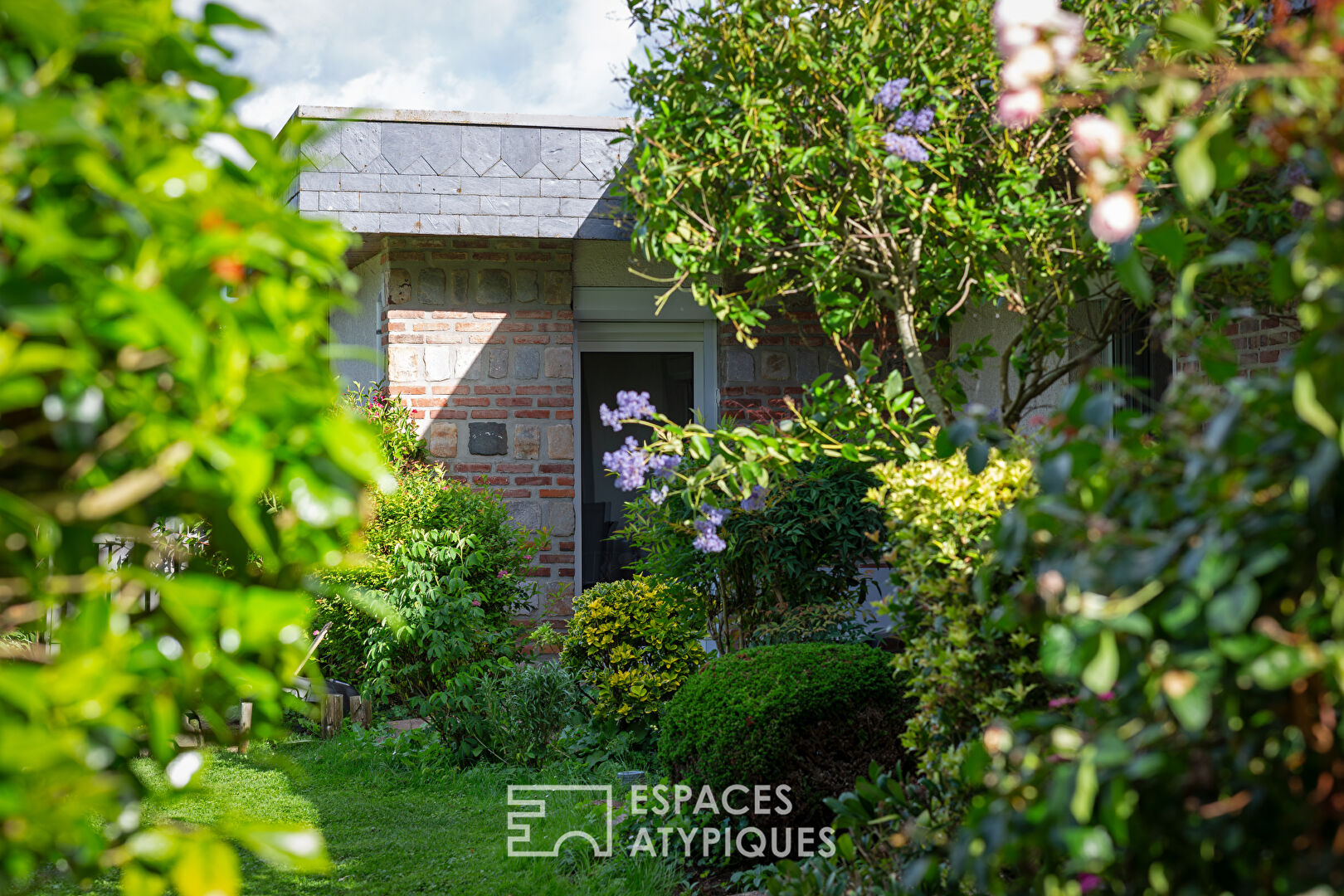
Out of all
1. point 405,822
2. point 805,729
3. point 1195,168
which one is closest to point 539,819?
point 405,822

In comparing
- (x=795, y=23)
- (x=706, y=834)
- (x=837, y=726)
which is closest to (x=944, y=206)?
(x=795, y=23)

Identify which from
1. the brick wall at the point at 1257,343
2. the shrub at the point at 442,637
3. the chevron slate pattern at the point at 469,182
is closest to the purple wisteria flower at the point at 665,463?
the brick wall at the point at 1257,343

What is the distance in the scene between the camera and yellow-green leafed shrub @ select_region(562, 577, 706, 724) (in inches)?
202

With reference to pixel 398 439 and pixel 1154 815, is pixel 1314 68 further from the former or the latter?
pixel 398 439

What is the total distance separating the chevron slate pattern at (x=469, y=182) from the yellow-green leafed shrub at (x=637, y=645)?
2443 millimetres

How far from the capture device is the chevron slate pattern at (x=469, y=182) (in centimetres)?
633

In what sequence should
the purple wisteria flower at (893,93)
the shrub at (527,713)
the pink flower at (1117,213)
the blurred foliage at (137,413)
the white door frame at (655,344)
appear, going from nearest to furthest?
the blurred foliage at (137,413), the pink flower at (1117,213), the purple wisteria flower at (893,93), the shrub at (527,713), the white door frame at (655,344)

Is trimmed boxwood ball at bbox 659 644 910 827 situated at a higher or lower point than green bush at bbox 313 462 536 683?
lower

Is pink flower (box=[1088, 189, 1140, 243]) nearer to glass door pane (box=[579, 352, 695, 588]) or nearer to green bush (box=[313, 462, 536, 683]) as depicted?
green bush (box=[313, 462, 536, 683])

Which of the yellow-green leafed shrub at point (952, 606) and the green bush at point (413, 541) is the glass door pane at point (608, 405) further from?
the yellow-green leafed shrub at point (952, 606)

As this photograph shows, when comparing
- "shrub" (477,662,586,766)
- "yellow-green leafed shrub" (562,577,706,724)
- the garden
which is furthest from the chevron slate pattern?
the garden

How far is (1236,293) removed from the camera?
11.0 ft

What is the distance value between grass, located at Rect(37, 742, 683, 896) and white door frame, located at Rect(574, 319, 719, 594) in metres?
2.32

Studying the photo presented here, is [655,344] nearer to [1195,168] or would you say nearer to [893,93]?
[893,93]
